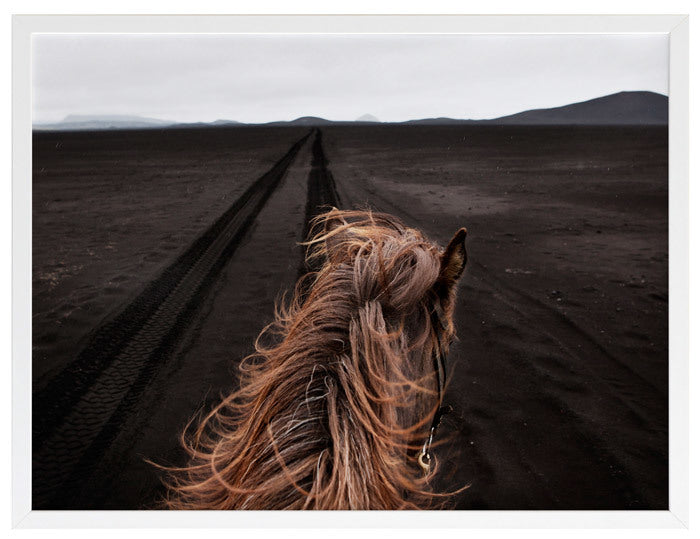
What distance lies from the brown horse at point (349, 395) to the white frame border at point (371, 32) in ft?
4.34

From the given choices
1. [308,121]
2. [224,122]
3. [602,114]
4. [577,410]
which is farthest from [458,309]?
[224,122]

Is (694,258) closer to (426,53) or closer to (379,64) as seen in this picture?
(426,53)

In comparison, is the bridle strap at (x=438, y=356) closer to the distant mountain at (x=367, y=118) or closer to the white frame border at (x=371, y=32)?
the white frame border at (x=371, y=32)

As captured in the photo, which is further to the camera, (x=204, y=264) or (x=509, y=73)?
(x=204, y=264)

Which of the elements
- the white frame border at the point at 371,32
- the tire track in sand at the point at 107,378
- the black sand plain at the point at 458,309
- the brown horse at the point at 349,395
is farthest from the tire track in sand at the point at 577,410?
the tire track in sand at the point at 107,378

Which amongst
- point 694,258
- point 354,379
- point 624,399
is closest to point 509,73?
point 694,258

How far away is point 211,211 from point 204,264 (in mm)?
1440

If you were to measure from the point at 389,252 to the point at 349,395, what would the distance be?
54 cm

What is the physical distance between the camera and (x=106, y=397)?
2736 mm

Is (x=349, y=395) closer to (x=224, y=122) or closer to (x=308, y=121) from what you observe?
(x=308, y=121)

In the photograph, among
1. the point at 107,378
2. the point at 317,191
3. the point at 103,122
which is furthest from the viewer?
the point at 317,191

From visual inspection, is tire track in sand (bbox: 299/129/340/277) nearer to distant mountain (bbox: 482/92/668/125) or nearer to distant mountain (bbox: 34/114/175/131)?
distant mountain (bbox: 34/114/175/131)

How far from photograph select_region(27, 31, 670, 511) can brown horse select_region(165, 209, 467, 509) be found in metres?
0.01

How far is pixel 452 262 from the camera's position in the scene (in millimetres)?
1386
